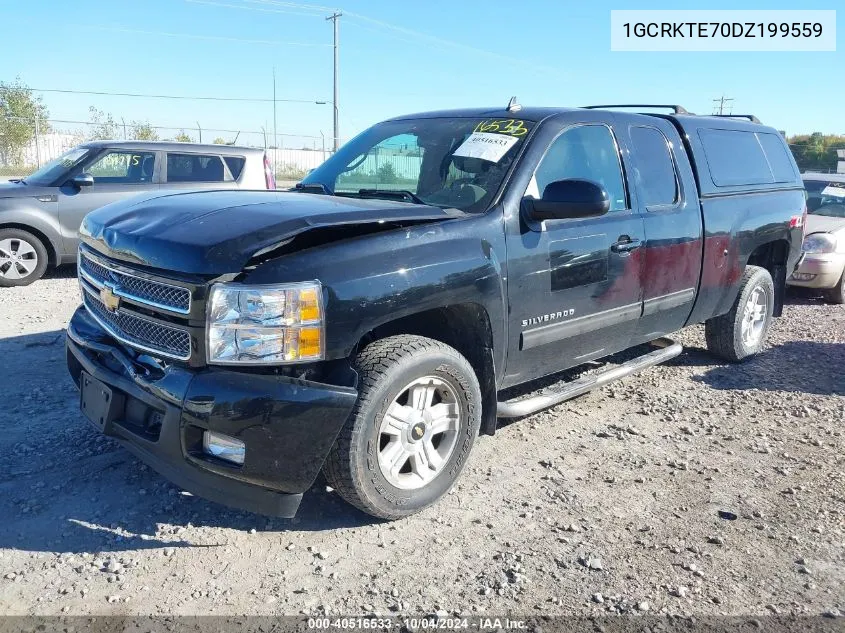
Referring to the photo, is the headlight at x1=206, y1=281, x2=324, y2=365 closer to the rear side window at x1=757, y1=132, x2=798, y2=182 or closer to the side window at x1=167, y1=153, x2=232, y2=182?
the rear side window at x1=757, y1=132, x2=798, y2=182

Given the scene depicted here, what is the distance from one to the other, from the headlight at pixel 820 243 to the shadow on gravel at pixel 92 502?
7502mm

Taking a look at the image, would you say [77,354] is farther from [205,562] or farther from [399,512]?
[399,512]

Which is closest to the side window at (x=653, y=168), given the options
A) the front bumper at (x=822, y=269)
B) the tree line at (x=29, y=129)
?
the front bumper at (x=822, y=269)

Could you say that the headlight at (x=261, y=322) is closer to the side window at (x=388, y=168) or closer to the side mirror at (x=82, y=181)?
the side window at (x=388, y=168)

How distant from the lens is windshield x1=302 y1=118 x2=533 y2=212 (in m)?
3.74

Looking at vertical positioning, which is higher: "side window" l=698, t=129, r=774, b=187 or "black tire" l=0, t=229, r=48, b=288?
"side window" l=698, t=129, r=774, b=187

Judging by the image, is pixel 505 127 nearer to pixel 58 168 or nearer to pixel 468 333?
pixel 468 333

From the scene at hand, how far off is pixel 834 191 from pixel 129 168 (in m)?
9.41

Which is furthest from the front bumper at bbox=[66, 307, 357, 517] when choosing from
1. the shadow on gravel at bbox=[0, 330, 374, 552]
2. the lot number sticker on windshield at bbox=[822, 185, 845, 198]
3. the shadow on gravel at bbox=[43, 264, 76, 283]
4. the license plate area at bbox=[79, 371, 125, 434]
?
the lot number sticker on windshield at bbox=[822, 185, 845, 198]

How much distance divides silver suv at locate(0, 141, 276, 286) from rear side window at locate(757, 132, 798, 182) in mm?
5835

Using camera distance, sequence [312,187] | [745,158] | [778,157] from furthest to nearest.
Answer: [778,157], [745,158], [312,187]

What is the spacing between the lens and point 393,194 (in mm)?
3914

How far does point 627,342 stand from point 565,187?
58.7 inches

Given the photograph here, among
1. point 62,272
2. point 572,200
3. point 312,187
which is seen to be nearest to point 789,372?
point 572,200
